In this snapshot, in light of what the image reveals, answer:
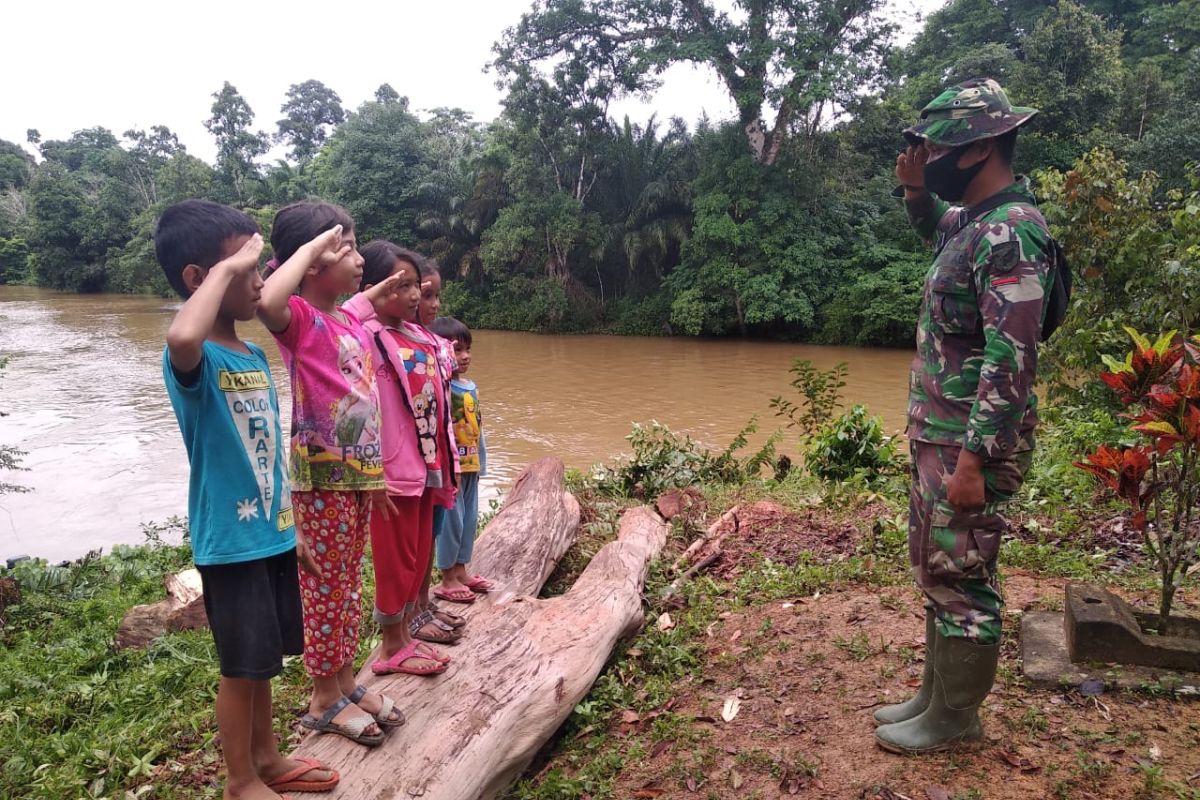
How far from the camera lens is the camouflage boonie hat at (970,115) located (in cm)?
201

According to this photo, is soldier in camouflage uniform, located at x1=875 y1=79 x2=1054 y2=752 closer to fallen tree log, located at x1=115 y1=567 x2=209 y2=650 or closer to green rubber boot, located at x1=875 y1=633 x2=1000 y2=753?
green rubber boot, located at x1=875 y1=633 x2=1000 y2=753

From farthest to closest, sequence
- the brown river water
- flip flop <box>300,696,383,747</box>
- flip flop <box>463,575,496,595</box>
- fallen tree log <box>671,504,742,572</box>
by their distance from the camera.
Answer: the brown river water, fallen tree log <box>671,504,742,572</box>, flip flop <box>463,575,496,595</box>, flip flop <box>300,696,383,747</box>

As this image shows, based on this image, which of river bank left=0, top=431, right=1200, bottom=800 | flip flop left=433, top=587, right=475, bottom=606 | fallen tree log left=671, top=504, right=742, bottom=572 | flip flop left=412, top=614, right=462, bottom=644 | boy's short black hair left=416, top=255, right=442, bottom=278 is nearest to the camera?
river bank left=0, top=431, right=1200, bottom=800

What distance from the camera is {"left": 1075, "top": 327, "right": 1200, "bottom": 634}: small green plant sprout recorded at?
231 centimetres

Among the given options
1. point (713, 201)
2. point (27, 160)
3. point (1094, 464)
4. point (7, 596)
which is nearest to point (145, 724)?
point (7, 596)

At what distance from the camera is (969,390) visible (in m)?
2.04

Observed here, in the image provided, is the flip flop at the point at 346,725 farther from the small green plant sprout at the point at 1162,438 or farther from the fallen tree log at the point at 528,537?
the small green plant sprout at the point at 1162,438

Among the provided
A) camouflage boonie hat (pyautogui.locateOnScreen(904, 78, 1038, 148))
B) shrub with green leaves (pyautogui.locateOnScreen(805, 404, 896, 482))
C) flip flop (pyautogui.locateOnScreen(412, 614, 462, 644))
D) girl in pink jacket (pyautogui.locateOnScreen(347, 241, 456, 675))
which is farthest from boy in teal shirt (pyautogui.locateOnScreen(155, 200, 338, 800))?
shrub with green leaves (pyautogui.locateOnScreen(805, 404, 896, 482))

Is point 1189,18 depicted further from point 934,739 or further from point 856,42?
point 934,739

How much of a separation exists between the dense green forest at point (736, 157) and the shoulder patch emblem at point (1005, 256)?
1647 cm

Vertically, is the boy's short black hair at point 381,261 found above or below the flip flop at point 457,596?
above

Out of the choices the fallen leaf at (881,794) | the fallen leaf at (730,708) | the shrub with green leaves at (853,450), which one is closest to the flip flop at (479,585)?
the fallen leaf at (730,708)

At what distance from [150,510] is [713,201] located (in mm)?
16933

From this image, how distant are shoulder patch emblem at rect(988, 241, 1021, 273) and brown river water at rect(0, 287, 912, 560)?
244 inches
